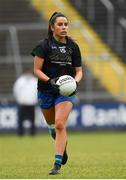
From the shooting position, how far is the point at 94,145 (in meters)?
20.2

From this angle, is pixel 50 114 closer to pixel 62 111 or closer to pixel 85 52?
pixel 62 111

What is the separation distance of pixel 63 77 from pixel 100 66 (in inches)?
674

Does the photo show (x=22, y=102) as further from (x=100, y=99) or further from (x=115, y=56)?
(x=115, y=56)

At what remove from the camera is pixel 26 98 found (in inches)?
1008

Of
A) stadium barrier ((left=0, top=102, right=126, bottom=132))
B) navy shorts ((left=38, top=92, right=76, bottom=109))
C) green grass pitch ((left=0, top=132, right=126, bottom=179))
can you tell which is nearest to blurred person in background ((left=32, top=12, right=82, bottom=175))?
navy shorts ((left=38, top=92, right=76, bottom=109))

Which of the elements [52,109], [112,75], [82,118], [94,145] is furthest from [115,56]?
[52,109]

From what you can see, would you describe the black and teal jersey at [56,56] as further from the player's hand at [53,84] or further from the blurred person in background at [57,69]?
the player's hand at [53,84]

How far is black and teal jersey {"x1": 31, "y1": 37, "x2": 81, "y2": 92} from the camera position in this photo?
11.1 metres

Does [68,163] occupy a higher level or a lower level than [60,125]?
lower

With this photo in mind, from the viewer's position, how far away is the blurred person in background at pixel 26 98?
25531mm

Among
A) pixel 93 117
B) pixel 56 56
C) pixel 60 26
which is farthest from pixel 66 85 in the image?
pixel 93 117

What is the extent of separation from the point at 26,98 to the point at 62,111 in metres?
14.6

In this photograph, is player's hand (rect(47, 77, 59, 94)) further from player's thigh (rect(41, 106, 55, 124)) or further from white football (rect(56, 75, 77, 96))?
player's thigh (rect(41, 106, 55, 124))

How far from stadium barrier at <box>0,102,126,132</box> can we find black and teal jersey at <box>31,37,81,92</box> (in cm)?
1560
